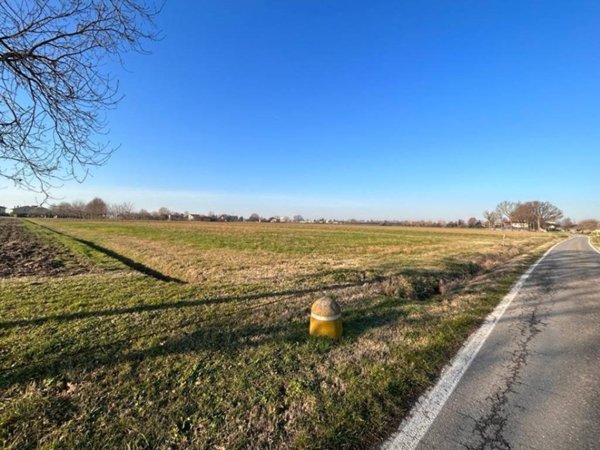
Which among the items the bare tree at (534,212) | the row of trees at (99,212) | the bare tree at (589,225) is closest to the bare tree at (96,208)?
the row of trees at (99,212)

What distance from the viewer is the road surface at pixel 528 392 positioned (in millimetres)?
2850

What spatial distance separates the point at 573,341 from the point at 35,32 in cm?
983

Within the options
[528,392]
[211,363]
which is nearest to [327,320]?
[211,363]

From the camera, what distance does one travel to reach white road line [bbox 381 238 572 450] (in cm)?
281

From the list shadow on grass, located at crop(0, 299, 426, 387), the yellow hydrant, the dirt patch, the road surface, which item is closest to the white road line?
the road surface

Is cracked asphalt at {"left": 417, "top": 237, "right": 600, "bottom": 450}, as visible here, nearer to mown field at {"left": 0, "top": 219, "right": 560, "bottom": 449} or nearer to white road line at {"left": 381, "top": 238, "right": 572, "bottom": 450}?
white road line at {"left": 381, "top": 238, "right": 572, "bottom": 450}

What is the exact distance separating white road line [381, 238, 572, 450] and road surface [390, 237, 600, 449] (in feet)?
0.12

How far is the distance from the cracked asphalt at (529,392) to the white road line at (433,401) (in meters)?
0.07

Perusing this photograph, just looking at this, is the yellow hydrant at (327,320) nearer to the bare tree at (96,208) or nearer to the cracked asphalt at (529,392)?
the cracked asphalt at (529,392)

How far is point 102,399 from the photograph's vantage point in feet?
11.0

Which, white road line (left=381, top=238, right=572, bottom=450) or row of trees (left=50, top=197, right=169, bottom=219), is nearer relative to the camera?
white road line (left=381, top=238, right=572, bottom=450)

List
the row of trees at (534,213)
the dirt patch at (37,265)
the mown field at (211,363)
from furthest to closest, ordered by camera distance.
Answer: the row of trees at (534,213) < the dirt patch at (37,265) < the mown field at (211,363)

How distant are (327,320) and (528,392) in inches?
104

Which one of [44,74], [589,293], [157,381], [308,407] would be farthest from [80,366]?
[589,293]
